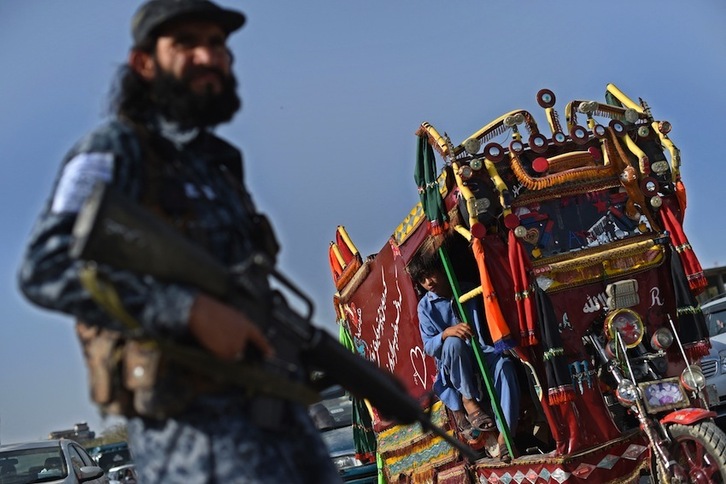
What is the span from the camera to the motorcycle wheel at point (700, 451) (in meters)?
6.00

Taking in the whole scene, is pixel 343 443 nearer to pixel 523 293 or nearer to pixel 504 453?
pixel 504 453

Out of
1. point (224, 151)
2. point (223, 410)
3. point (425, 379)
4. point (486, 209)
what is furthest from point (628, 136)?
point (223, 410)

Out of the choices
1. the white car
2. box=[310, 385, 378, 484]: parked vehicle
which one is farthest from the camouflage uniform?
the white car

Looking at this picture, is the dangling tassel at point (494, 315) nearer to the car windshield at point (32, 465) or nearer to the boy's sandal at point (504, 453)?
the boy's sandal at point (504, 453)

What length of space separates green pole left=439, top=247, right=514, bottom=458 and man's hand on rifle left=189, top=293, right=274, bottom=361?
5054mm

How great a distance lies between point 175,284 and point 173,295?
0.03 metres

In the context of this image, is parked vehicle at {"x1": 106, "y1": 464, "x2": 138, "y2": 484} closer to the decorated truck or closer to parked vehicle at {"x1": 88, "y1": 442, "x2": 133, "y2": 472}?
parked vehicle at {"x1": 88, "y1": 442, "x2": 133, "y2": 472}

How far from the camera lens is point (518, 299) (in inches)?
265

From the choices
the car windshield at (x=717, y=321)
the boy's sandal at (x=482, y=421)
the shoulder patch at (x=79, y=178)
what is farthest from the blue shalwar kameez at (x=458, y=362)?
the car windshield at (x=717, y=321)

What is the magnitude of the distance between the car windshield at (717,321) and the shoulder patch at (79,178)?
12.2 metres

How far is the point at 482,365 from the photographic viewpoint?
706cm

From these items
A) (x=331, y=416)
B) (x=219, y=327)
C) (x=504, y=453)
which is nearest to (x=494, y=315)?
(x=504, y=453)

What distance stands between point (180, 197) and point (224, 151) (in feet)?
1.20

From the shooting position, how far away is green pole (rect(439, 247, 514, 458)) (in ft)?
22.7
